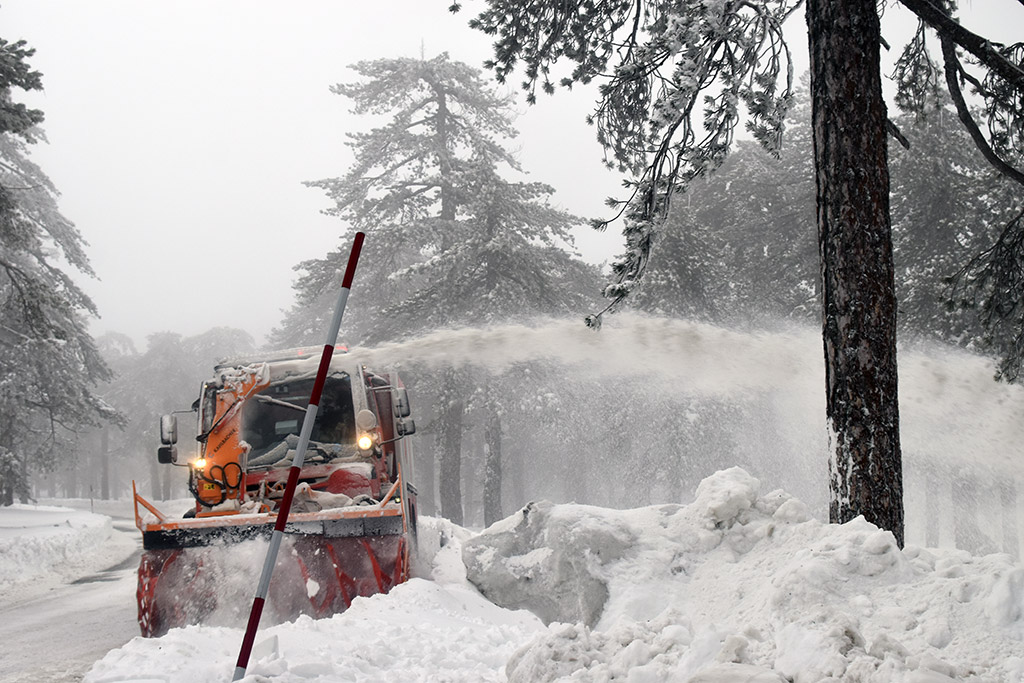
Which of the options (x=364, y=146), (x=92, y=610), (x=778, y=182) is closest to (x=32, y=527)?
(x=92, y=610)

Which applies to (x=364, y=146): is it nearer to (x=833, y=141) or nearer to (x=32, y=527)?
(x=32, y=527)

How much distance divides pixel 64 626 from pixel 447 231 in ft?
45.7

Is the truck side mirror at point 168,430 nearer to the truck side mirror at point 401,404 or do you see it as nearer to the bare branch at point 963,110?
the truck side mirror at point 401,404

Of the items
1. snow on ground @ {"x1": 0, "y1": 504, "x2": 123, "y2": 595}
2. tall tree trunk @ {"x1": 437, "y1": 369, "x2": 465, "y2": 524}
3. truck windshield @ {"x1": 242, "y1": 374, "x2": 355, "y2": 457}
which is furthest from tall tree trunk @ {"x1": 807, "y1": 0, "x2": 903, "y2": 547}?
tall tree trunk @ {"x1": 437, "y1": 369, "x2": 465, "y2": 524}

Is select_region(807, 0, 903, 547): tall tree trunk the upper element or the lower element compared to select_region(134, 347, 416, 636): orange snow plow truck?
upper

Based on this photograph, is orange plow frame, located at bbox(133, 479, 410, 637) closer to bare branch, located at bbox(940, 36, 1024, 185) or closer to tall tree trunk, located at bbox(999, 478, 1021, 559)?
bare branch, located at bbox(940, 36, 1024, 185)

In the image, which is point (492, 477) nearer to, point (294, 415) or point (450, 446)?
point (450, 446)

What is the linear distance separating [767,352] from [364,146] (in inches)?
523

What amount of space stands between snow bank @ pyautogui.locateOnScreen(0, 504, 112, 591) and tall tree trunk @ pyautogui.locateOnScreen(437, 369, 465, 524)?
26.5 feet

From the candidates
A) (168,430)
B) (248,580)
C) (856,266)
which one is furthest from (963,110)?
(168,430)

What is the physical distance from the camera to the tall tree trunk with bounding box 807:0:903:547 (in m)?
5.49

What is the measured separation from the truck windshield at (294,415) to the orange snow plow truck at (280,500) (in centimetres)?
1

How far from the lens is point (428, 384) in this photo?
2150 centimetres

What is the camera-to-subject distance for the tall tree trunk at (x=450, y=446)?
1944 cm
